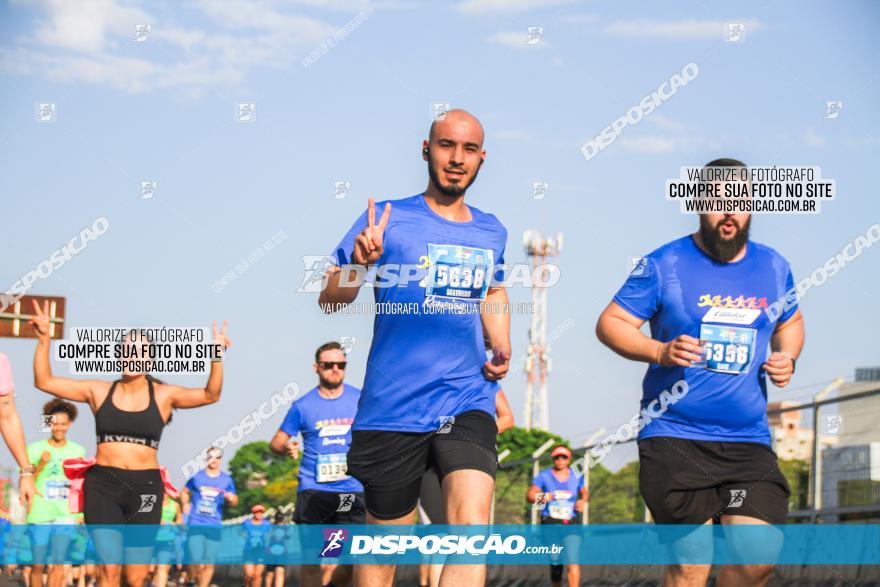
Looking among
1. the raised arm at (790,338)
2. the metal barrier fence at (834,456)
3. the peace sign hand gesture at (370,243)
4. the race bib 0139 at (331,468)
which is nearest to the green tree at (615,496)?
the metal barrier fence at (834,456)

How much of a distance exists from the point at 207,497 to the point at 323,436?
834cm

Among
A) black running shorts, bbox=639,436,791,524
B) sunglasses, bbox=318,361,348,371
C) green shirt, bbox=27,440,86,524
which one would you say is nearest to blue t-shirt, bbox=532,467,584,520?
sunglasses, bbox=318,361,348,371

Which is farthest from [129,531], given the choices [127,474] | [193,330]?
[193,330]

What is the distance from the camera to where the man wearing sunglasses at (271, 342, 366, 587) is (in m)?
12.9

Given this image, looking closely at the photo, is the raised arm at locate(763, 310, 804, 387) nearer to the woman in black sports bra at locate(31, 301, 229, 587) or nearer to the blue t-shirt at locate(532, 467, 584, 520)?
the woman in black sports bra at locate(31, 301, 229, 587)

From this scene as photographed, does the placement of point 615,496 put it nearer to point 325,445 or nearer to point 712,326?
point 325,445

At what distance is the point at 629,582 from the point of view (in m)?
17.4

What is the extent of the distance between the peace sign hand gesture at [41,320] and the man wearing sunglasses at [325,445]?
3343 millimetres

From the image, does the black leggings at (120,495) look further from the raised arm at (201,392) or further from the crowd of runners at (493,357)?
the crowd of runners at (493,357)

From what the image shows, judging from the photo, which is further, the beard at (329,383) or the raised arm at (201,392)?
the beard at (329,383)

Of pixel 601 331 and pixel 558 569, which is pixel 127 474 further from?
pixel 558 569

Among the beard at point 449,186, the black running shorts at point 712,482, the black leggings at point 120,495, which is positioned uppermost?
the beard at point 449,186

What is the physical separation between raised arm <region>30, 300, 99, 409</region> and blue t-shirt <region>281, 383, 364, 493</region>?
111 inches

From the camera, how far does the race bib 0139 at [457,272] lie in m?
7.32
